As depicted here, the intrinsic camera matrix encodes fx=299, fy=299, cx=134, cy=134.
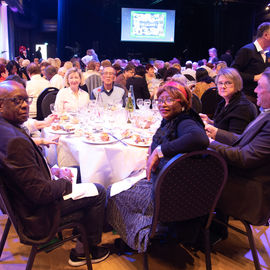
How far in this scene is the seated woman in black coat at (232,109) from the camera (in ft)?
8.79

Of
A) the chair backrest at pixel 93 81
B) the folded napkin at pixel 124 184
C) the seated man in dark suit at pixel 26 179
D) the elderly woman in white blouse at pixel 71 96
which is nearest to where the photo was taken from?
the seated man in dark suit at pixel 26 179

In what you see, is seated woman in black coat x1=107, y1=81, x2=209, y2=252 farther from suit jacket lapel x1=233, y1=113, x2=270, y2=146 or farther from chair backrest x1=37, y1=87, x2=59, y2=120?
chair backrest x1=37, y1=87, x2=59, y2=120

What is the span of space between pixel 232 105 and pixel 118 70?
200 inches

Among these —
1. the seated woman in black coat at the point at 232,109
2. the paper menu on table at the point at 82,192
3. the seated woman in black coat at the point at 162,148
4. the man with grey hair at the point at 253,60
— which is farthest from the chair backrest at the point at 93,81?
the paper menu on table at the point at 82,192

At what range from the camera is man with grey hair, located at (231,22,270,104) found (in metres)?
3.44

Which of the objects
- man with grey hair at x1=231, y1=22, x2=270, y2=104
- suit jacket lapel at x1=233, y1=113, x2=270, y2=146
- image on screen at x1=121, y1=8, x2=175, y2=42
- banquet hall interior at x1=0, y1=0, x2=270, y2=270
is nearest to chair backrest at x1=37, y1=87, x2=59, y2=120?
man with grey hair at x1=231, y1=22, x2=270, y2=104

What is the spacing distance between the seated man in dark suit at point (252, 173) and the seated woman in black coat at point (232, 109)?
1.81 feet

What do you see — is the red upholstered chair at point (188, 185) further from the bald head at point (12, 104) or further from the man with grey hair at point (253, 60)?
the man with grey hair at point (253, 60)

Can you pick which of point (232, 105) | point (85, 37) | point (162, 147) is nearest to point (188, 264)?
point (162, 147)

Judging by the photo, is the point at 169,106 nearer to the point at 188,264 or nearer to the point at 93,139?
the point at 93,139

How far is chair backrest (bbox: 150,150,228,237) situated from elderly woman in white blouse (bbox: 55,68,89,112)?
2.36 meters

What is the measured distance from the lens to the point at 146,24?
14789 millimetres

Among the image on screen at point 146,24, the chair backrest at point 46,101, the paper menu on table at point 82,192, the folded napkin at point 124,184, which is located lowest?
the folded napkin at point 124,184

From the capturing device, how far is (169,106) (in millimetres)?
1985
